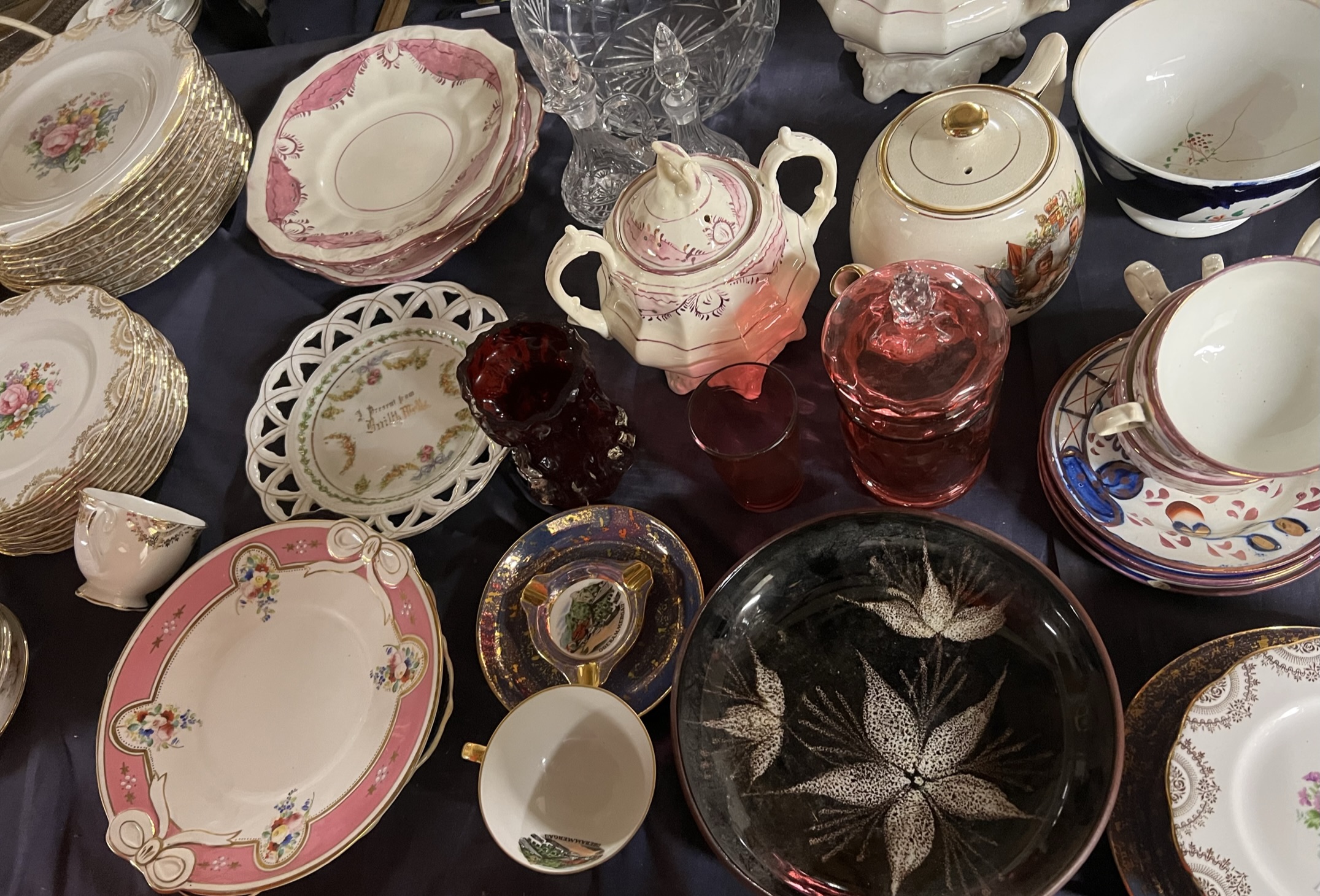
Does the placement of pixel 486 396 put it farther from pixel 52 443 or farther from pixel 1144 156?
pixel 1144 156

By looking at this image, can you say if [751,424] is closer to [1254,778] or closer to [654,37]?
[1254,778]

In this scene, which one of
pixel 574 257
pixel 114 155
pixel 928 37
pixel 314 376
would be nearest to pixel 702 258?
pixel 574 257

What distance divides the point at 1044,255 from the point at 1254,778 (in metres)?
0.35

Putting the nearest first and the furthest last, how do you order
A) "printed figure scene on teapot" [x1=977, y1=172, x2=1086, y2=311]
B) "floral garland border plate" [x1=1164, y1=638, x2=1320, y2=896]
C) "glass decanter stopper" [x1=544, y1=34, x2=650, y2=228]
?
"floral garland border plate" [x1=1164, y1=638, x2=1320, y2=896] < "printed figure scene on teapot" [x1=977, y1=172, x2=1086, y2=311] < "glass decanter stopper" [x1=544, y1=34, x2=650, y2=228]

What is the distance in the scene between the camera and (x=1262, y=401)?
1.83ft

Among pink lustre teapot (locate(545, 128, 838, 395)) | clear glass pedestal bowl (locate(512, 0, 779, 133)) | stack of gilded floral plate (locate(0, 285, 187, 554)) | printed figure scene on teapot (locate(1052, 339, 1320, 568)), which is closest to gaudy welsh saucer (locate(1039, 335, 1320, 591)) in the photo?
printed figure scene on teapot (locate(1052, 339, 1320, 568))

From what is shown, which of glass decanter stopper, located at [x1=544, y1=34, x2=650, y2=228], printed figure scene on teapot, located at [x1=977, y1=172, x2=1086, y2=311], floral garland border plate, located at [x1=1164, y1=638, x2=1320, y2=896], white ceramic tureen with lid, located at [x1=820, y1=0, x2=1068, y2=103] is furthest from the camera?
glass decanter stopper, located at [x1=544, y1=34, x2=650, y2=228]

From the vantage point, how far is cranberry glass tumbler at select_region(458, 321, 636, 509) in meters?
0.60

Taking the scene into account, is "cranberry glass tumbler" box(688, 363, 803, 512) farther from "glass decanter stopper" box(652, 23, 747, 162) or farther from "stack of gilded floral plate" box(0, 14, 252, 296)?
"stack of gilded floral plate" box(0, 14, 252, 296)

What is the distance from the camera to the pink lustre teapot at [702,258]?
57 cm

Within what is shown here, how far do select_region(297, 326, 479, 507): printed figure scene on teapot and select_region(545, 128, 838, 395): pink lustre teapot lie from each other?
18 centimetres

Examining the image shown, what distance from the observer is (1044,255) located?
0.58 m

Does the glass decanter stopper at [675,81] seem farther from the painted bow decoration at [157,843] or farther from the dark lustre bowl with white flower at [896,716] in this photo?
the painted bow decoration at [157,843]

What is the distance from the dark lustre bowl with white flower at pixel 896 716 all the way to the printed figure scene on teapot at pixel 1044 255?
181 mm
